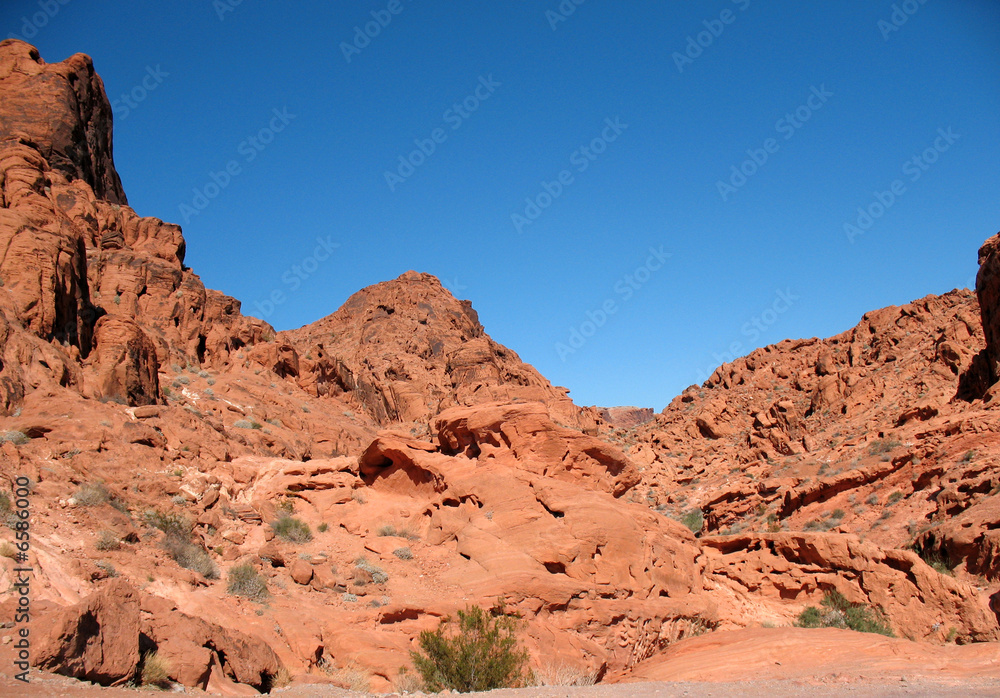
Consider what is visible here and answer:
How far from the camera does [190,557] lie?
11.1 m

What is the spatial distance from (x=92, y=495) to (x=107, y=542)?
1376mm

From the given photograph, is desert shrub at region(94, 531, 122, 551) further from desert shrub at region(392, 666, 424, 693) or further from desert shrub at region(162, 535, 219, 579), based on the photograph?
desert shrub at region(392, 666, 424, 693)

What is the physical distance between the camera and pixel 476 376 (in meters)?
50.3

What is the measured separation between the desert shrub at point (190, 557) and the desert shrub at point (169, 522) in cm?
26

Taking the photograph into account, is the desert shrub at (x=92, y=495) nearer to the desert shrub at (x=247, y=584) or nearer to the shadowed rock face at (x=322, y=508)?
the shadowed rock face at (x=322, y=508)

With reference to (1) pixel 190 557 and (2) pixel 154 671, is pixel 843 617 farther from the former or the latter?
(2) pixel 154 671

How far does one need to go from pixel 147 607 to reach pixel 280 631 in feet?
7.74

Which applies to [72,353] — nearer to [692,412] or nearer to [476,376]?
[476,376]

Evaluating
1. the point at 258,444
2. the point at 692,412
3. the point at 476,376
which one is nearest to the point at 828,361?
the point at 692,412

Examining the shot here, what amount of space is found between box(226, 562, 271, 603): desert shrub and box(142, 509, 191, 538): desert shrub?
1344mm

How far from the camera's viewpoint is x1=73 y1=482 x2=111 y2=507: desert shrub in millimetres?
11041

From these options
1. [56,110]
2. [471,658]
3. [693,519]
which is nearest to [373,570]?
[471,658]

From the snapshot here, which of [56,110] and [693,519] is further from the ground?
[56,110]

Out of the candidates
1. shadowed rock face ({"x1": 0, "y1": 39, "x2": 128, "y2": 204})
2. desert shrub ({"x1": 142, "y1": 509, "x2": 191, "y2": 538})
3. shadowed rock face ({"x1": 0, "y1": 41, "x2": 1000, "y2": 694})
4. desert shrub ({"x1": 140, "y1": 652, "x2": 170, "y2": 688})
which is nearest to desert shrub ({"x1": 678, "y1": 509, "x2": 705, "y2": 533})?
shadowed rock face ({"x1": 0, "y1": 41, "x2": 1000, "y2": 694})
